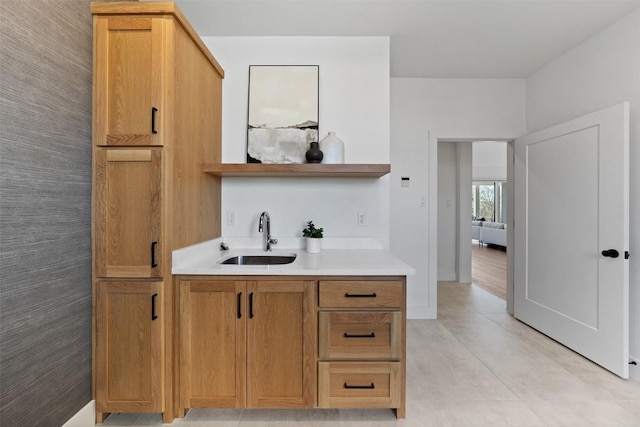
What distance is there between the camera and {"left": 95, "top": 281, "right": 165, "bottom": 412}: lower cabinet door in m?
1.65

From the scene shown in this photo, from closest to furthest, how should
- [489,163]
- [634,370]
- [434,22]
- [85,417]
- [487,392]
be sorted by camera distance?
1. [85,417]
2. [487,392]
3. [634,370]
4. [434,22]
5. [489,163]

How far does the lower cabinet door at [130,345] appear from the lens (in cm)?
165

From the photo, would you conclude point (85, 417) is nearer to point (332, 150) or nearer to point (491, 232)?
point (332, 150)

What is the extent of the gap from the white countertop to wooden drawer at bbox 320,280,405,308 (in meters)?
0.05

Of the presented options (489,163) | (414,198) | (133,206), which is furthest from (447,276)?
(489,163)

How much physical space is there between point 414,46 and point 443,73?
73 cm

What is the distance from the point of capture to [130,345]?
1664 millimetres

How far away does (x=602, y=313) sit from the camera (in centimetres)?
236

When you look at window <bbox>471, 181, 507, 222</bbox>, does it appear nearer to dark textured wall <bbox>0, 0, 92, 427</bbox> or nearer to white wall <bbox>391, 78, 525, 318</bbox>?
white wall <bbox>391, 78, 525, 318</bbox>

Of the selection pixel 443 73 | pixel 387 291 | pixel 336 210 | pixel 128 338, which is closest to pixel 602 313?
pixel 387 291

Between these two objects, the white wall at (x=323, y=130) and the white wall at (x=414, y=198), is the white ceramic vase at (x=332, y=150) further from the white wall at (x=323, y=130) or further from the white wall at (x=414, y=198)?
the white wall at (x=414, y=198)

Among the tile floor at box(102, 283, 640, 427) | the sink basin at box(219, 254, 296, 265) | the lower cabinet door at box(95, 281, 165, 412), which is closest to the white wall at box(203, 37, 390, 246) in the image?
the sink basin at box(219, 254, 296, 265)

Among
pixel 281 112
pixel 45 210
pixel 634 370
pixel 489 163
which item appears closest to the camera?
pixel 45 210

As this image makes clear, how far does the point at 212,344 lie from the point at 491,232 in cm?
934
